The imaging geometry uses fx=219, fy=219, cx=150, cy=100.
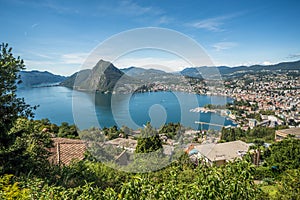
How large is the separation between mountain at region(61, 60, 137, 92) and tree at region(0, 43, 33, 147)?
877 mm

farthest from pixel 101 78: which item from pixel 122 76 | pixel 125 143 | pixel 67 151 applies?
pixel 67 151

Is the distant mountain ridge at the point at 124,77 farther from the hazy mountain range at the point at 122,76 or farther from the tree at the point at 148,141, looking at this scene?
the tree at the point at 148,141

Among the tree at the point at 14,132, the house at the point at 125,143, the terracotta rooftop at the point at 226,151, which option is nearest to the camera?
the tree at the point at 14,132

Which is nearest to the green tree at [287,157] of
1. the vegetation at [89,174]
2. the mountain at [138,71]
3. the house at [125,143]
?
the vegetation at [89,174]

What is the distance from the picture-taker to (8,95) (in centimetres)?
291

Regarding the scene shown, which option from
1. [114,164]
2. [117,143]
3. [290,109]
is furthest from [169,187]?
[290,109]

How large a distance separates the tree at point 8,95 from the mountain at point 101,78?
2.88ft

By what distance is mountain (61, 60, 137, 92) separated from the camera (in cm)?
352

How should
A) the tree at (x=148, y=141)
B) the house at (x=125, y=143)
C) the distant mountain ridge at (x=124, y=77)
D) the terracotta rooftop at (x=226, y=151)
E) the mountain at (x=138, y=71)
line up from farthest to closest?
1. the terracotta rooftop at (x=226, y=151)
2. the house at (x=125, y=143)
3. the tree at (x=148, y=141)
4. the mountain at (x=138, y=71)
5. the distant mountain ridge at (x=124, y=77)

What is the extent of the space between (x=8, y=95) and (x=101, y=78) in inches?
53.8

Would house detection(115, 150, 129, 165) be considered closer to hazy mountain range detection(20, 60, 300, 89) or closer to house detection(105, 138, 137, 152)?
house detection(105, 138, 137, 152)

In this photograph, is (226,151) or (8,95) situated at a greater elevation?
(8,95)

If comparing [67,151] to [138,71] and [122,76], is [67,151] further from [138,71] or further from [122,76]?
[138,71]

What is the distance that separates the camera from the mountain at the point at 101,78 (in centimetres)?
352
